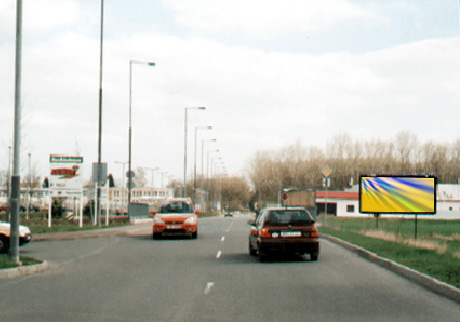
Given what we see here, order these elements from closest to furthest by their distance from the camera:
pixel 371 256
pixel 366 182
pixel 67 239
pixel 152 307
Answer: pixel 152 307 → pixel 371 256 → pixel 67 239 → pixel 366 182

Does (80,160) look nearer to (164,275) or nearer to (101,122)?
(101,122)

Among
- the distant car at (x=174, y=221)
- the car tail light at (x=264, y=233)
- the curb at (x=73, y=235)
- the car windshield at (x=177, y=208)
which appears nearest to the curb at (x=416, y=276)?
the car tail light at (x=264, y=233)

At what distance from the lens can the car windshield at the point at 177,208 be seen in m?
28.1

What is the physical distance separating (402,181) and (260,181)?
297 ft

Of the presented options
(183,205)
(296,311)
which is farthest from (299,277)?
(183,205)

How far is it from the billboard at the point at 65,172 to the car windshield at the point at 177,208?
10875 mm

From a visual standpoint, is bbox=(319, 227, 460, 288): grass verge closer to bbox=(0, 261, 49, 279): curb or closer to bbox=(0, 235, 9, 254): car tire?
bbox=(0, 261, 49, 279): curb

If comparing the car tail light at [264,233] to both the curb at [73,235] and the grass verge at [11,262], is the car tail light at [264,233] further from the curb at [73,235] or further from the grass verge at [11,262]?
the curb at [73,235]

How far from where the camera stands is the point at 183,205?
2842 centimetres

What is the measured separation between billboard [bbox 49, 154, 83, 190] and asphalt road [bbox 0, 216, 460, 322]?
66.3ft

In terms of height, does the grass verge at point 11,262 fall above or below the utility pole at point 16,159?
below

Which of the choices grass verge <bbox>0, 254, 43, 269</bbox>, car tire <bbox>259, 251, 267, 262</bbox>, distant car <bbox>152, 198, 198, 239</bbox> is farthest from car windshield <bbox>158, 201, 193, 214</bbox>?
grass verge <bbox>0, 254, 43, 269</bbox>

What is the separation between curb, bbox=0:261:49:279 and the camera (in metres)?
13.7

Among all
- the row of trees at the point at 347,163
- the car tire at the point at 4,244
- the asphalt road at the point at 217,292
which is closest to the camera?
the asphalt road at the point at 217,292
